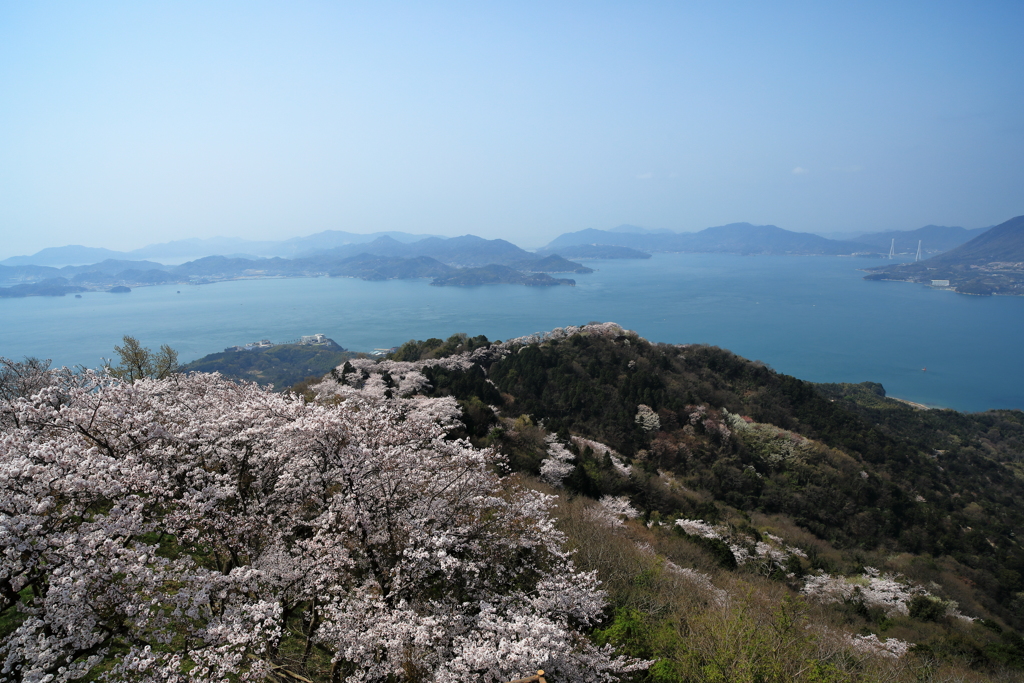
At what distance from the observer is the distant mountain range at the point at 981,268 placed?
125 metres

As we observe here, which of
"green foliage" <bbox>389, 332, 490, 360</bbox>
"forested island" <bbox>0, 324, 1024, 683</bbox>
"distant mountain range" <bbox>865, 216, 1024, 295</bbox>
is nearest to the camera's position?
"forested island" <bbox>0, 324, 1024, 683</bbox>

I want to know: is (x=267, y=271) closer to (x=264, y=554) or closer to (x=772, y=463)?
(x=772, y=463)

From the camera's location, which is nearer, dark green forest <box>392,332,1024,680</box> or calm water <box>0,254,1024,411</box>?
dark green forest <box>392,332,1024,680</box>

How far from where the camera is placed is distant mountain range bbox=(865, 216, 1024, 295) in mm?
124694

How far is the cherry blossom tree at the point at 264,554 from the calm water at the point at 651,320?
68403 millimetres

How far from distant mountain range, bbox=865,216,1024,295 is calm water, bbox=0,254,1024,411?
10.5m

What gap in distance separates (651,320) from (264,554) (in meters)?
93.7

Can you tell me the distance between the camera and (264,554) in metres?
6.11

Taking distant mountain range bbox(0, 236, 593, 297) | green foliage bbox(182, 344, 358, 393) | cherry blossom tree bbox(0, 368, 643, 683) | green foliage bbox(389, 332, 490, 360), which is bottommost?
green foliage bbox(182, 344, 358, 393)

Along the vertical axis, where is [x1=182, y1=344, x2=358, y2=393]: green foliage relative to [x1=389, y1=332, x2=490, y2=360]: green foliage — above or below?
below

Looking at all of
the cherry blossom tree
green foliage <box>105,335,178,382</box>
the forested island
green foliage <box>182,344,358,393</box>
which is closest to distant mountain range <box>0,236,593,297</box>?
green foliage <box>182,344,358,393</box>

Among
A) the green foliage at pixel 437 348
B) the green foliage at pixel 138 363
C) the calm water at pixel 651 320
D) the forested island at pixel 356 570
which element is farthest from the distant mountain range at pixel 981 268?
the green foliage at pixel 138 363

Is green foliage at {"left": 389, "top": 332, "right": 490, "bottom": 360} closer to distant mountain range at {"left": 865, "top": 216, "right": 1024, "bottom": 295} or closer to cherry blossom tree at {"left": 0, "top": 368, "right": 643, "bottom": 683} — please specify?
cherry blossom tree at {"left": 0, "top": 368, "right": 643, "bottom": 683}

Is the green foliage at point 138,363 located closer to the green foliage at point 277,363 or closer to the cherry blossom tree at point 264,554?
the cherry blossom tree at point 264,554
